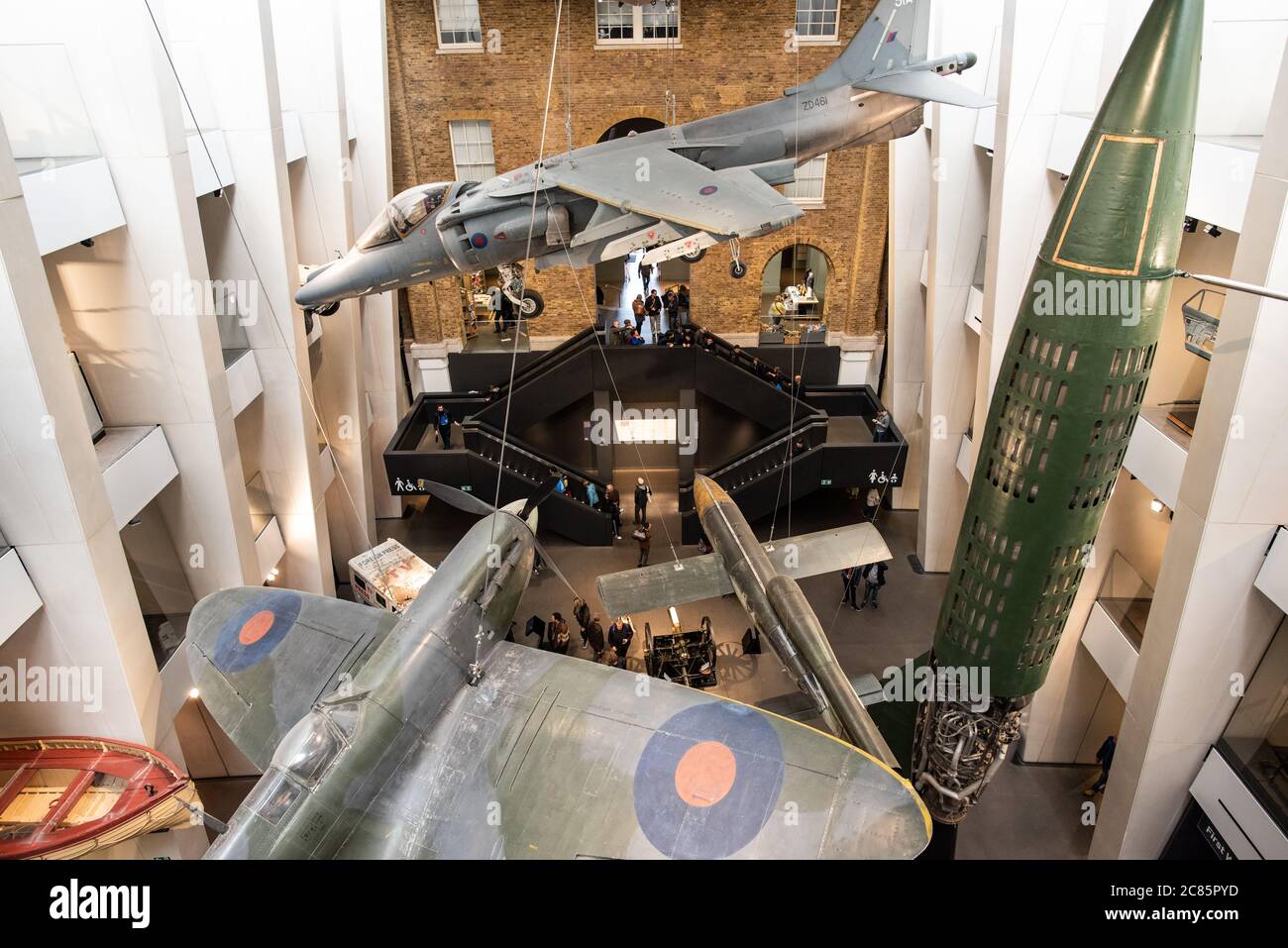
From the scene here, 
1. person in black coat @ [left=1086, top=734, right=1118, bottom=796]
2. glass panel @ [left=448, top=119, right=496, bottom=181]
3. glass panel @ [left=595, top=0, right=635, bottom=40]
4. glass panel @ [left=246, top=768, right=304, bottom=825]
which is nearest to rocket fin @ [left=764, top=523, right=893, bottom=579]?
person in black coat @ [left=1086, top=734, right=1118, bottom=796]

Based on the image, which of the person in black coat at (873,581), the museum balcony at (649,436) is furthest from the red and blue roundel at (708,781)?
the museum balcony at (649,436)

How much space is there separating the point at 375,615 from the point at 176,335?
4.64m

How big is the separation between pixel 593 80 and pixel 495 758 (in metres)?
16.7

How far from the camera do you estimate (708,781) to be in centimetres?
750

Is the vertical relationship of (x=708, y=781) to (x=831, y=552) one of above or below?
below

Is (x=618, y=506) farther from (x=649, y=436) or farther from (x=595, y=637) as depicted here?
(x=595, y=637)

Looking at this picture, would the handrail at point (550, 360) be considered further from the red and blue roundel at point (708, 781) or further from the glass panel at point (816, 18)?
the red and blue roundel at point (708, 781)

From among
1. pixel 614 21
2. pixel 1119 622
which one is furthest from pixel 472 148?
pixel 1119 622

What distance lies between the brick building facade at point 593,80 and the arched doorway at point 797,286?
4.44ft

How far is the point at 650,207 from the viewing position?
9.12m

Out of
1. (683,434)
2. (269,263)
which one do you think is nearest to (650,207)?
(269,263)

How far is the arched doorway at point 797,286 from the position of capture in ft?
71.6

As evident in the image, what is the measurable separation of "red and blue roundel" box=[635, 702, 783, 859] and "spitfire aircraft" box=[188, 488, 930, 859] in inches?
0.6

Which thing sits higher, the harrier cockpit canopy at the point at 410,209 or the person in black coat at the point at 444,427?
the harrier cockpit canopy at the point at 410,209
